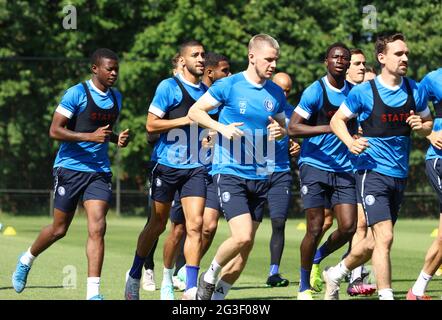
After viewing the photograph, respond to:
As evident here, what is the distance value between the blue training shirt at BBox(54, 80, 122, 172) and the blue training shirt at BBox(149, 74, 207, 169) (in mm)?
576

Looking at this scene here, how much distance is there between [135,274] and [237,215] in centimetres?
177

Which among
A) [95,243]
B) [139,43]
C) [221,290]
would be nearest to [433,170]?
[221,290]

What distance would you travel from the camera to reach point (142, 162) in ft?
103

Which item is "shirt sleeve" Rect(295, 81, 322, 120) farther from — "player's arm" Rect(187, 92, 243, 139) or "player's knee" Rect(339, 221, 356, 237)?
Result: "player's arm" Rect(187, 92, 243, 139)

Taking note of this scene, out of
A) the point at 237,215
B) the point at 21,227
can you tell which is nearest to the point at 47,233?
the point at 237,215

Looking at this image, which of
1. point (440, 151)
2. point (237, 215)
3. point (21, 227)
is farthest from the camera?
point (21, 227)

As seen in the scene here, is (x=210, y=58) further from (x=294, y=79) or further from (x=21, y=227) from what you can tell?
(x=294, y=79)

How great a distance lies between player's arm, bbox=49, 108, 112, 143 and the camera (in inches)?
421

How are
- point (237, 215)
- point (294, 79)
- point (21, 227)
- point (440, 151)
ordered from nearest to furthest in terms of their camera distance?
point (237, 215) < point (440, 151) < point (21, 227) < point (294, 79)

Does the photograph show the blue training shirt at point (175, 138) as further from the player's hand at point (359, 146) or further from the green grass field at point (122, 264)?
the player's hand at point (359, 146)

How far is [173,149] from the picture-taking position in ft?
37.6

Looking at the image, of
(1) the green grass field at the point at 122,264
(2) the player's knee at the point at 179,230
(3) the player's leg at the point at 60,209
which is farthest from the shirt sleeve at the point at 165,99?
(1) the green grass field at the point at 122,264

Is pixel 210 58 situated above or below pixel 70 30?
below

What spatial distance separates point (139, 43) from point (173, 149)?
20548 mm
